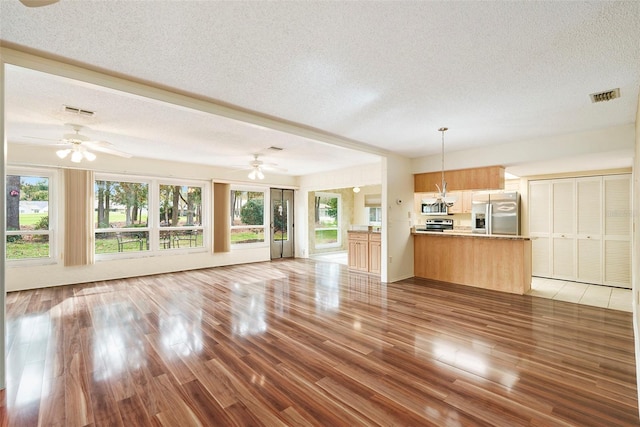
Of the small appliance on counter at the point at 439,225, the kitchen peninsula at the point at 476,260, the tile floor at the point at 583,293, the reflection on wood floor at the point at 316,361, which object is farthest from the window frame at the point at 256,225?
the tile floor at the point at 583,293

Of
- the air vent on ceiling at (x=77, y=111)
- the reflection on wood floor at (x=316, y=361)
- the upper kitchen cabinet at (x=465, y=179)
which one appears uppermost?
the air vent on ceiling at (x=77, y=111)

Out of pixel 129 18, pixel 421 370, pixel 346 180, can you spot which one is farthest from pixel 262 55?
pixel 346 180

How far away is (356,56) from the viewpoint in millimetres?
2291

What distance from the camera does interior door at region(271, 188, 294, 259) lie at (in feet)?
29.3

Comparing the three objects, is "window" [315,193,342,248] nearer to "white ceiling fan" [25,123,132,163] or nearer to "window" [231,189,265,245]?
"window" [231,189,265,245]

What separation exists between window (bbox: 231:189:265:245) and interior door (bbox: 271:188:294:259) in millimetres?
414

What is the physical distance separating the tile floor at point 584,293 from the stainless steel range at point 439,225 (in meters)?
2.09

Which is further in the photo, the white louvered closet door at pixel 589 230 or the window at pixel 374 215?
the window at pixel 374 215

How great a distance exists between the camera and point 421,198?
7859mm

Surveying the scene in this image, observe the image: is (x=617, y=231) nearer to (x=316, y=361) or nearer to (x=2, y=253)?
(x=316, y=361)

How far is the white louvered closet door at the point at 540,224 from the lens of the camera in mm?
6184

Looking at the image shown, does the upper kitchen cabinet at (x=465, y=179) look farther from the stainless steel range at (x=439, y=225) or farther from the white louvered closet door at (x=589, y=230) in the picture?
the white louvered closet door at (x=589, y=230)

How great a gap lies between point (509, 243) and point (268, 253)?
609cm

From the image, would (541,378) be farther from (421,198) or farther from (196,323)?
(421,198)
